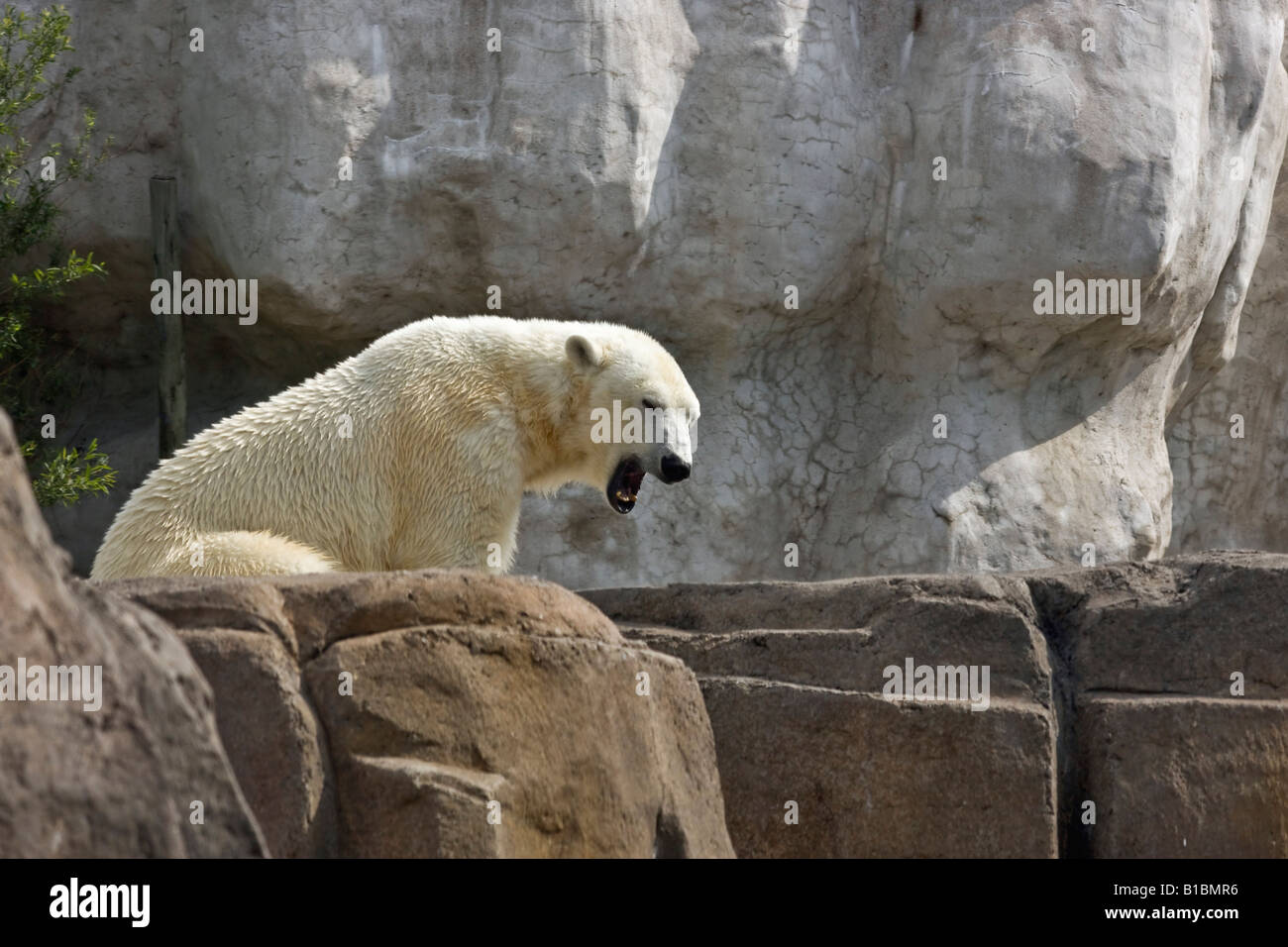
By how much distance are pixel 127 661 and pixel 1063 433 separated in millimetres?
8539

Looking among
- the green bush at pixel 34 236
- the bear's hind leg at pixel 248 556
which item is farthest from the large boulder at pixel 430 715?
the green bush at pixel 34 236

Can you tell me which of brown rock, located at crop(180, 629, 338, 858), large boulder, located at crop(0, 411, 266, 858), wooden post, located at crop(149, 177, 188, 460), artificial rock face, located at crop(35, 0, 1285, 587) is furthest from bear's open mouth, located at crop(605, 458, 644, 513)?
large boulder, located at crop(0, 411, 266, 858)

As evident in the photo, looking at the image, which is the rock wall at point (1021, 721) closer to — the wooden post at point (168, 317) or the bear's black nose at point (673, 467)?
the bear's black nose at point (673, 467)

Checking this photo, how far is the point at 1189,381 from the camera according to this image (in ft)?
38.0

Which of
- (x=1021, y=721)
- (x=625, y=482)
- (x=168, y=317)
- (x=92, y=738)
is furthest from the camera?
(x=168, y=317)

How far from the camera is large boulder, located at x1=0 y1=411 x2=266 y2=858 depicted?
7.02 feet

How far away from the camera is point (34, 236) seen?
898 cm

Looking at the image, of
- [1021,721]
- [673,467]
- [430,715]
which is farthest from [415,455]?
[430,715]

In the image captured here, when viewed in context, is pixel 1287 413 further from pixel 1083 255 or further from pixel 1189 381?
pixel 1083 255

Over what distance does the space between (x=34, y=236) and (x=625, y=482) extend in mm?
4389

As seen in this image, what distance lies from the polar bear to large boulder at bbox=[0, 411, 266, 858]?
9.96 ft

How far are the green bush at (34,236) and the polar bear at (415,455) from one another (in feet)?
9.08

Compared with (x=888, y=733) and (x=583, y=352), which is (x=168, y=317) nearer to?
(x=583, y=352)

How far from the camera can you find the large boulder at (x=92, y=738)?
214 cm
